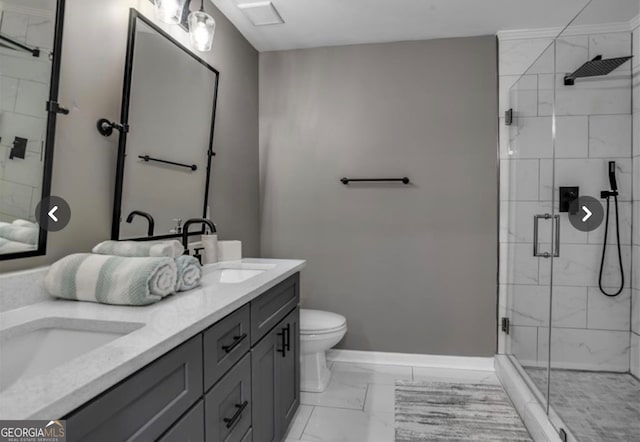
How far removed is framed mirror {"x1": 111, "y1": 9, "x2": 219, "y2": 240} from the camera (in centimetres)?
153

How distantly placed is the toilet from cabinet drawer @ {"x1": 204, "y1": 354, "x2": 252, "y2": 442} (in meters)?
0.89

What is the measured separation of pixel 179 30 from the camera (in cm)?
190

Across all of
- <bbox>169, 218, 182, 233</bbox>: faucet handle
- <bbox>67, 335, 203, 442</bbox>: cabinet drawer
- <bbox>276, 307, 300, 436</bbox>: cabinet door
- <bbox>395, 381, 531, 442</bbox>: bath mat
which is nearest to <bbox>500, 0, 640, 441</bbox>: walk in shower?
<bbox>395, 381, 531, 442</bbox>: bath mat

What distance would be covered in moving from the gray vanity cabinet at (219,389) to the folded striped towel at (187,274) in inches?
8.0

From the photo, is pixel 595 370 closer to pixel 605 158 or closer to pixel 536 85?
pixel 605 158

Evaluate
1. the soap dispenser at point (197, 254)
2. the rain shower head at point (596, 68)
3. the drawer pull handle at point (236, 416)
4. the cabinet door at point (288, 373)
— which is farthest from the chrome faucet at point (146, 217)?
the rain shower head at point (596, 68)

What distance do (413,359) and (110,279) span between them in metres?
2.22

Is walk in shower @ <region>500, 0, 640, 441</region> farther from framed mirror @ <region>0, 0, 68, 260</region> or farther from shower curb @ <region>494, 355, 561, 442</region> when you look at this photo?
framed mirror @ <region>0, 0, 68, 260</region>

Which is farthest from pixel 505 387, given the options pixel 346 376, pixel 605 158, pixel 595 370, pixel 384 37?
pixel 384 37

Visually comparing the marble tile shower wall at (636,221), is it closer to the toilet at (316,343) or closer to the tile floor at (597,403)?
the tile floor at (597,403)

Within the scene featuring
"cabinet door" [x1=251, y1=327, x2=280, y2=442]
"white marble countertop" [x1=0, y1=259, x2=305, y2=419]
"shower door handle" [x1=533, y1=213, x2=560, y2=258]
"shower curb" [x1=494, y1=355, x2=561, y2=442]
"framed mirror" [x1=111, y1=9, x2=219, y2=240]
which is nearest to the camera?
"white marble countertop" [x1=0, y1=259, x2=305, y2=419]

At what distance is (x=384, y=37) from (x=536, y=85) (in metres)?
1.05

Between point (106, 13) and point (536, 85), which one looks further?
point (536, 85)

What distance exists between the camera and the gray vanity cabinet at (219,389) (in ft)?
2.41
